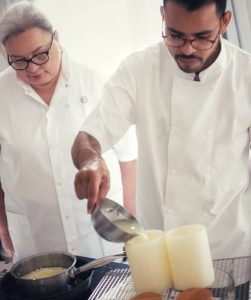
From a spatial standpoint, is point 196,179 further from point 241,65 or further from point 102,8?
point 102,8

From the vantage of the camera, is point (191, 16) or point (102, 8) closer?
point (191, 16)

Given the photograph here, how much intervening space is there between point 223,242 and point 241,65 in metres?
0.55

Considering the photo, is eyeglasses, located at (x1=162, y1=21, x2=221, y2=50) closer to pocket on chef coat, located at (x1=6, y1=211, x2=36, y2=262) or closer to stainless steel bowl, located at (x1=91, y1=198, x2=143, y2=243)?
stainless steel bowl, located at (x1=91, y1=198, x2=143, y2=243)

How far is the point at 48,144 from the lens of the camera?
71.1 inches

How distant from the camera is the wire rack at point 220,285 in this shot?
3.18 ft

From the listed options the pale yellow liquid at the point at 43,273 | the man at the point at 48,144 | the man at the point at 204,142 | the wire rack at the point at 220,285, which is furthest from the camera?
the man at the point at 48,144

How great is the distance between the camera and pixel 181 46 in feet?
4.24

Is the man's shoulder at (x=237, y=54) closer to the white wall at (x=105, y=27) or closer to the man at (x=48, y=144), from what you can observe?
the man at (x=48, y=144)

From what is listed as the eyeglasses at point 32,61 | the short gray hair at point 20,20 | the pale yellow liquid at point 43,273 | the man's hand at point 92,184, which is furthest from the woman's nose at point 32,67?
the pale yellow liquid at point 43,273

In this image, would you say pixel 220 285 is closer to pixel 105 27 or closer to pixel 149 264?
pixel 149 264

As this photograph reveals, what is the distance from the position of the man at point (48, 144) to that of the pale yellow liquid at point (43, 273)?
1.88ft

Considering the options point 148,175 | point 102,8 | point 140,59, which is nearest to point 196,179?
point 148,175

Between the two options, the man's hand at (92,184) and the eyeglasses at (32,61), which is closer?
the man's hand at (92,184)


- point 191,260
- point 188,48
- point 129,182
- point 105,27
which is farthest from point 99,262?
point 105,27
